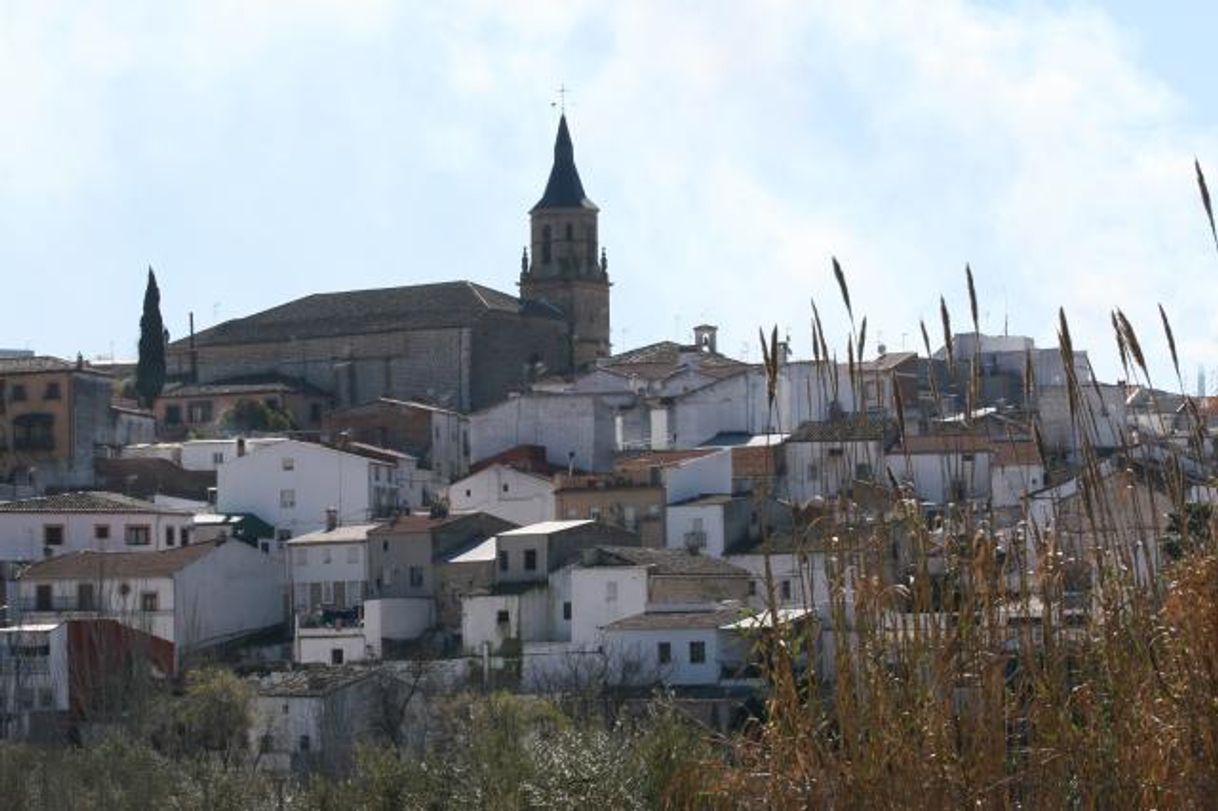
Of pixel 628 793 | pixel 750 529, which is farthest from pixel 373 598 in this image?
pixel 628 793

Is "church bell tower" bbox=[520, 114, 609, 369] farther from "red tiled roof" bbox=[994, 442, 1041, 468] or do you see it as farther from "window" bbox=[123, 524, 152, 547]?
"red tiled roof" bbox=[994, 442, 1041, 468]

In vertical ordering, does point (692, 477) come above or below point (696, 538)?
above

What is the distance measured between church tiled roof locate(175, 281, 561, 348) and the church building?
3cm

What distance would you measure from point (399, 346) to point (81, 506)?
21739 millimetres

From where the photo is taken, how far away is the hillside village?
4078 centimetres

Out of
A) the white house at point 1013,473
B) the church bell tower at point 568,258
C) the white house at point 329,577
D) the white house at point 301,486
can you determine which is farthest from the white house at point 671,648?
the church bell tower at point 568,258

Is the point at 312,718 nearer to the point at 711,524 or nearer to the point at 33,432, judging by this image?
the point at 711,524

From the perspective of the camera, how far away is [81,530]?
52.6 m

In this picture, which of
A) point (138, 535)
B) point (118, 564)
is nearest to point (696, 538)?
point (118, 564)

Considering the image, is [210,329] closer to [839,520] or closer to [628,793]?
[628,793]

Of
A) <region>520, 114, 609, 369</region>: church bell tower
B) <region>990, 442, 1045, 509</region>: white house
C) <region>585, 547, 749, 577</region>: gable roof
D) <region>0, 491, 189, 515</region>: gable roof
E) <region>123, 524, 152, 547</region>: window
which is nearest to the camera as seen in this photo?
<region>990, 442, 1045, 509</region>: white house

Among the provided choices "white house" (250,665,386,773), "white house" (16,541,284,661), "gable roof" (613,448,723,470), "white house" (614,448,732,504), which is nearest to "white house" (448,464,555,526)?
"gable roof" (613,448,723,470)

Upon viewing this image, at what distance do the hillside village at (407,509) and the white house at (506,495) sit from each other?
2.1 inches

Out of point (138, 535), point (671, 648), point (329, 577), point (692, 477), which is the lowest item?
point (671, 648)
